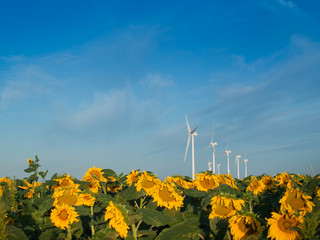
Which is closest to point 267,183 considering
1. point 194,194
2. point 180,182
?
point 180,182

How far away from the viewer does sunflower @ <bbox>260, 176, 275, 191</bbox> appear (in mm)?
6805

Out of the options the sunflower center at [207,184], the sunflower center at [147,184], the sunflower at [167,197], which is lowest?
the sunflower at [167,197]

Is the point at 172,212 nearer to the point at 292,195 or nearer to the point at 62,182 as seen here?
the point at 292,195

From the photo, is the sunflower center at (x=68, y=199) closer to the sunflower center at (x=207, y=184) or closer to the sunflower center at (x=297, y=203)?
the sunflower center at (x=207, y=184)

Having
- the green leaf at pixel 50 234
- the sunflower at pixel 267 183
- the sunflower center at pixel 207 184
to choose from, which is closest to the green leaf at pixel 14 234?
the green leaf at pixel 50 234

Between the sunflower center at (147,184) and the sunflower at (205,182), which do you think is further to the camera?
the sunflower at (205,182)

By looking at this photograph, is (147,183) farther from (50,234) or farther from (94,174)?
(94,174)

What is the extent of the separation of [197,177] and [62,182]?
280 cm

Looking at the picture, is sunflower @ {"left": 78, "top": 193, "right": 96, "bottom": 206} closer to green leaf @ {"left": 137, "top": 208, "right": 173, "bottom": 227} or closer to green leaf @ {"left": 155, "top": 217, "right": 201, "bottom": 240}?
green leaf @ {"left": 137, "top": 208, "right": 173, "bottom": 227}

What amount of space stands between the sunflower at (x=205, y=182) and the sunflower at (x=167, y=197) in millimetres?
1244

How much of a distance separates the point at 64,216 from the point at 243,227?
101 inches

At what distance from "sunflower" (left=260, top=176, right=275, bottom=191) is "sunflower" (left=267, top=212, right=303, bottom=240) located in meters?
4.10

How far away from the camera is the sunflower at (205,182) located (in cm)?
571

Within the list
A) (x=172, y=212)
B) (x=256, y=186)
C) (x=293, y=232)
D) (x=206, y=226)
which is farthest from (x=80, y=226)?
(x=256, y=186)
